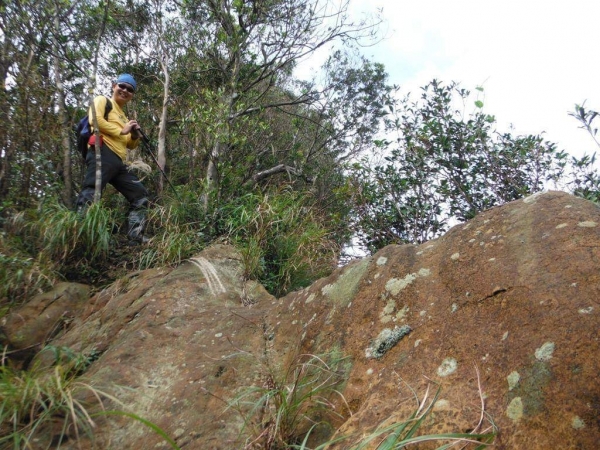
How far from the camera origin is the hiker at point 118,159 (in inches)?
189

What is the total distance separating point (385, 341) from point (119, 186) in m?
3.93

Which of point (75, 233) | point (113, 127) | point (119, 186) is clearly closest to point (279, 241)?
point (119, 186)

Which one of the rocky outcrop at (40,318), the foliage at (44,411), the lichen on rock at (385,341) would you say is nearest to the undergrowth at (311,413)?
the lichen on rock at (385,341)

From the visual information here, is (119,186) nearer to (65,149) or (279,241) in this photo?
(65,149)

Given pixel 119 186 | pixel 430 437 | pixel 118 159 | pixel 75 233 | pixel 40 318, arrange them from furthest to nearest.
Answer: pixel 119 186, pixel 118 159, pixel 75 233, pixel 40 318, pixel 430 437

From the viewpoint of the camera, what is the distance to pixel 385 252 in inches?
102

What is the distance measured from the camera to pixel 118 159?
4.92 m

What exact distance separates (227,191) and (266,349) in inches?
140

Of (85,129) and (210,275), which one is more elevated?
(85,129)

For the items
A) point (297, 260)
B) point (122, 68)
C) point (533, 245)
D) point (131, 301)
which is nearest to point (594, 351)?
point (533, 245)

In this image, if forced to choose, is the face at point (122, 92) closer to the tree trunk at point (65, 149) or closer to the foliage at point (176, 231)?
the tree trunk at point (65, 149)

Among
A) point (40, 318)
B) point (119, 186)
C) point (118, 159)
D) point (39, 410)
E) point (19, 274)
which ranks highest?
point (118, 159)

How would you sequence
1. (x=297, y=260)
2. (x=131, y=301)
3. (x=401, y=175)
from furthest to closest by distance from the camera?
(x=401, y=175)
(x=297, y=260)
(x=131, y=301)

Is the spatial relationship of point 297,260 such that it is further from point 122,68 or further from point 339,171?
point 122,68
